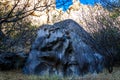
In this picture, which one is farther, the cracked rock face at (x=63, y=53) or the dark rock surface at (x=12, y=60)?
the dark rock surface at (x=12, y=60)

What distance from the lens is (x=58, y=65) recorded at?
38.8ft

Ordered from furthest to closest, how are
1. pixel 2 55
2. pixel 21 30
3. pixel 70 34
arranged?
pixel 2 55
pixel 70 34
pixel 21 30

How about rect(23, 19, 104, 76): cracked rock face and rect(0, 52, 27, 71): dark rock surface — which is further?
rect(0, 52, 27, 71): dark rock surface

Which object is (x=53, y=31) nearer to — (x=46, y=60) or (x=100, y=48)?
(x=46, y=60)

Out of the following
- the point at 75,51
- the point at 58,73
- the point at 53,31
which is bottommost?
the point at 58,73

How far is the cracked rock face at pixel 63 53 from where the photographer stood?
11.7 meters

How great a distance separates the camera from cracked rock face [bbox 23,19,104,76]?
11.7 m

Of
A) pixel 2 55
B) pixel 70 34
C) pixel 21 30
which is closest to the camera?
pixel 21 30

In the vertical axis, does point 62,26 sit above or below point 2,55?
above

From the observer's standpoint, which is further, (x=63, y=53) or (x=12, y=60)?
(x=12, y=60)

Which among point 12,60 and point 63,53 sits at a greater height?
point 63,53

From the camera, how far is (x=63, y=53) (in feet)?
38.6

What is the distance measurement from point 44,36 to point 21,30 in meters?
1.30

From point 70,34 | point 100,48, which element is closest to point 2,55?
point 70,34
